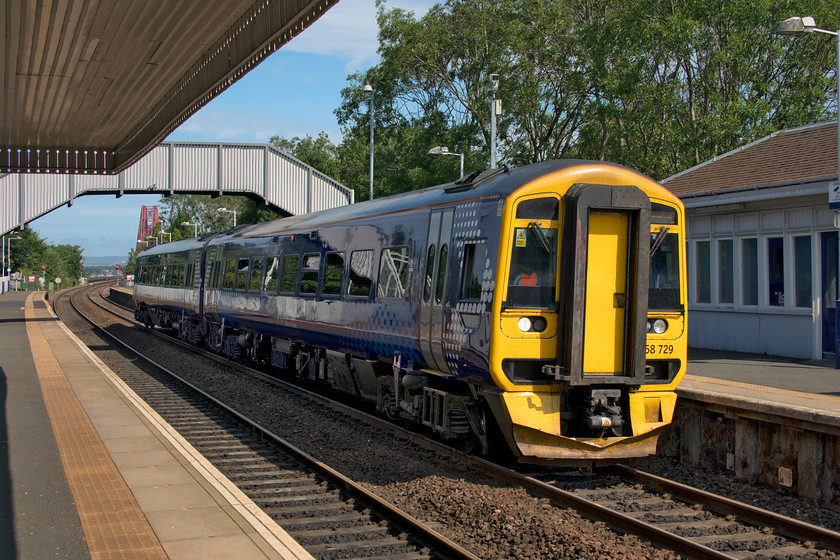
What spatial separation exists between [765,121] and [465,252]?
24848 millimetres

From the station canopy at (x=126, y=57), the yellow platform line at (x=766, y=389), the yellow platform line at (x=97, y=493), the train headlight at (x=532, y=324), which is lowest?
the yellow platform line at (x=97, y=493)

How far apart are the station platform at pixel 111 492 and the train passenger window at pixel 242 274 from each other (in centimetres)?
464

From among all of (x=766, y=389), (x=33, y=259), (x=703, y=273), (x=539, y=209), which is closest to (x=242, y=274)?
(x=703, y=273)

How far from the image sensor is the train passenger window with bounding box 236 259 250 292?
57.3 ft

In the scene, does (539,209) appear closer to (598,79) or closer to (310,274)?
(310,274)

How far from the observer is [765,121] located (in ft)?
97.4

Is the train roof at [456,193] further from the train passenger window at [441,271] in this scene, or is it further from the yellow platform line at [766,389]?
the yellow platform line at [766,389]

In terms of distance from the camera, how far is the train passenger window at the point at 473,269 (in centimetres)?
832

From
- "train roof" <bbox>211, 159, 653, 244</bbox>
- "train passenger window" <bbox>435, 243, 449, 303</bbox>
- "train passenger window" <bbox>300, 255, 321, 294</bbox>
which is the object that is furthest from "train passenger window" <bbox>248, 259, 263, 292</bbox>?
"train passenger window" <bbox>435, 243, 449, 303</bbox>

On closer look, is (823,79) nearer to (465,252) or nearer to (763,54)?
(763,54)

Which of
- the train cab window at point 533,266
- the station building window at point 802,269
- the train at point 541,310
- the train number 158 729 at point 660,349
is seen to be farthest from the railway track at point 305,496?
the station building window at point 802,269

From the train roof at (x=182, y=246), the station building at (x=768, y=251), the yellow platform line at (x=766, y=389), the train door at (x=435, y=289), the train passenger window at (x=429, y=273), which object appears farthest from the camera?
the train roof at (x=182, y=246)

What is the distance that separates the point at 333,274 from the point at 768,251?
8381 millimetres

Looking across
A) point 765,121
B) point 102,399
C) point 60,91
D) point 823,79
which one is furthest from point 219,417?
point 823,79
